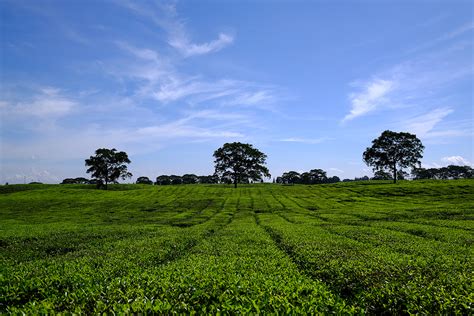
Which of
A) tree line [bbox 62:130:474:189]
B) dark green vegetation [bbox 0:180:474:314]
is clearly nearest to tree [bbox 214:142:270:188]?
tree line [bbox 62:130:474:189]

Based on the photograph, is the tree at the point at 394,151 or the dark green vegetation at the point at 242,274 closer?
the dark green vegetation at the point at 242,274

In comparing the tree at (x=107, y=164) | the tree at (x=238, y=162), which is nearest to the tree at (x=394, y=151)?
the tree at (x=238, y=162)

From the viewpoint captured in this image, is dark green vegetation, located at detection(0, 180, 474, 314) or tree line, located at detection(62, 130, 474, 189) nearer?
dark green vegetation, located at detection(0, 180, 474, 314)

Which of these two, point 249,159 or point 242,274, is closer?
point 242,274

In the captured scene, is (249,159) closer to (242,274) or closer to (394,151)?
(394,151)

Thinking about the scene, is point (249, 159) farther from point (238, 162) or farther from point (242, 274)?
point (242, 274)

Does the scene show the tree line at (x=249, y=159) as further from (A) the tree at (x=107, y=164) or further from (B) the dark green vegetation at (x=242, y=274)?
(B) the dark green vegetation at (x=242, y=274)

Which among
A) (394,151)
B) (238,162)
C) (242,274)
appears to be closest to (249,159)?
(238,162)

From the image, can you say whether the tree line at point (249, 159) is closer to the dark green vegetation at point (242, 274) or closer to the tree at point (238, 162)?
the tree at point (238, 162)

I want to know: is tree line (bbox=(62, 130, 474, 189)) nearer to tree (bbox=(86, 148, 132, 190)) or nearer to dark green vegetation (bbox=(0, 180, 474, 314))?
tree (bbox=(86, 148, 132, 190))

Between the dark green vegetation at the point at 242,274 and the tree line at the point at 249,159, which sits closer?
the dark green vegetation at the point at 242,274

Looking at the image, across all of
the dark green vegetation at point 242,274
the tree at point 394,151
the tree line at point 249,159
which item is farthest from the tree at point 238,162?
the dark green vegetation at point 242,274

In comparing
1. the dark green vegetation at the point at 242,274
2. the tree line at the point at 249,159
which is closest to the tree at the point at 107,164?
the tree line at the point at 249,159

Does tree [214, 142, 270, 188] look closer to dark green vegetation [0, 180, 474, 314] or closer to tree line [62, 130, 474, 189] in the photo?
tree line [62, 130, 474, 189]
